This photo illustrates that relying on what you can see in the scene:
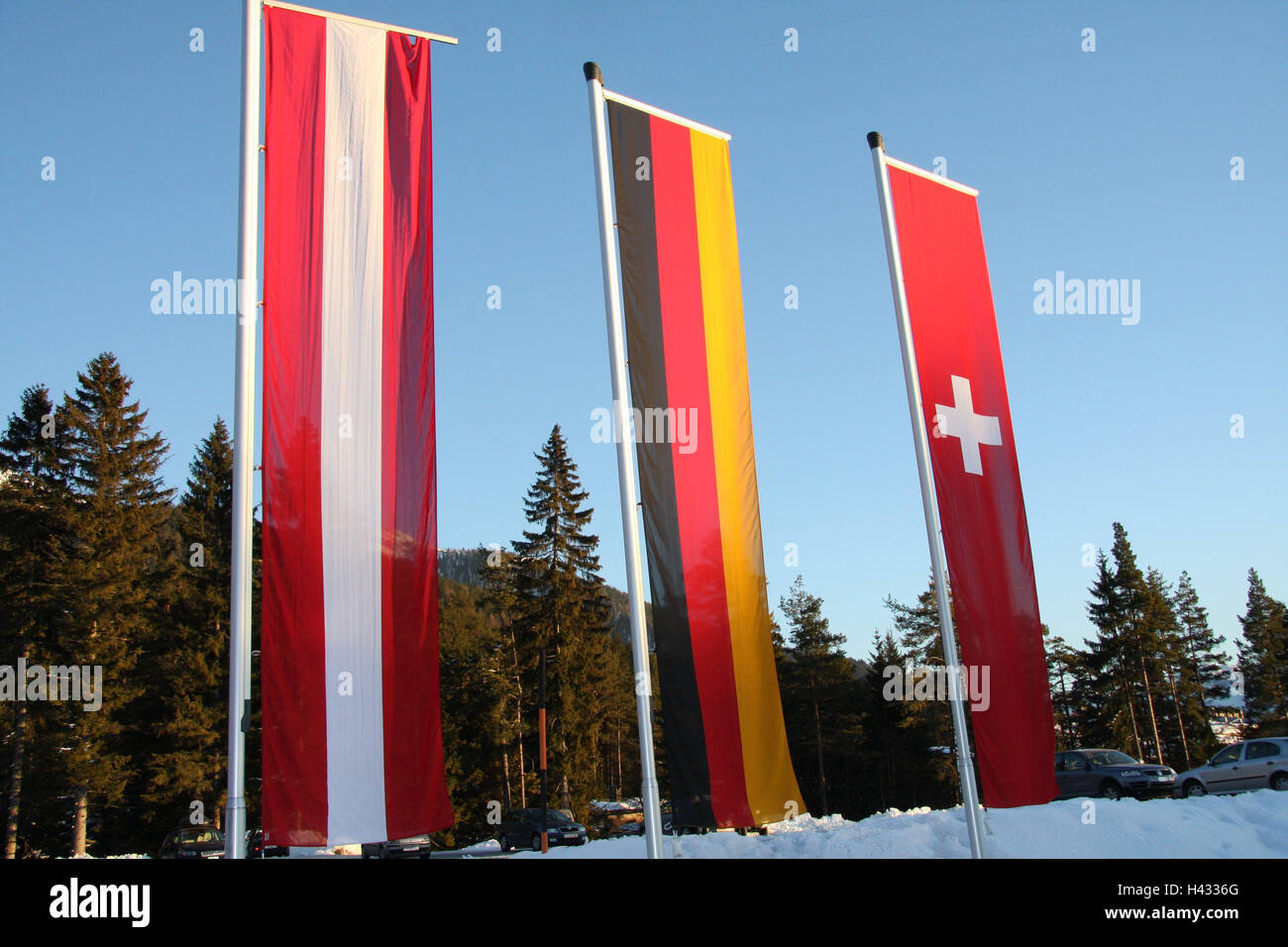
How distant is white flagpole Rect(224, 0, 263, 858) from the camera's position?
792 centimetres

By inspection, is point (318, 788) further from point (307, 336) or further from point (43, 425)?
point (43, 425)

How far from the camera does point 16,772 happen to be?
108 feet

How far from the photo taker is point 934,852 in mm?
13656

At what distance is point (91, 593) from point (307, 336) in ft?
108

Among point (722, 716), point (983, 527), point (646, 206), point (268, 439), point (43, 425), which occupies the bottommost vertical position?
point (722, 716)

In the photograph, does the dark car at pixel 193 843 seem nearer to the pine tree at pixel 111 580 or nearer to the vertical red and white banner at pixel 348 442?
the pine tree at pixel 111 580

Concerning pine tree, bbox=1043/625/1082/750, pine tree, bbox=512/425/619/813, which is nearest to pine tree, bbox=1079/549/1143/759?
pine tree, bbox=1043/625/1082/750

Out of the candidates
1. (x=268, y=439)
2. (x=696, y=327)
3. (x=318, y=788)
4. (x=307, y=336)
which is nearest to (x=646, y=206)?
(x=696, y=327)

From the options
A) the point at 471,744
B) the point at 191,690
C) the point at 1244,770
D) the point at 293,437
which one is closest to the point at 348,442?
the point at 293,437

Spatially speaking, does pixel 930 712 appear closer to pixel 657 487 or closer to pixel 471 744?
pixel 471 744

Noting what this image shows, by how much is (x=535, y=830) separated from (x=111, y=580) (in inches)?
783

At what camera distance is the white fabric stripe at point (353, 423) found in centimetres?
816

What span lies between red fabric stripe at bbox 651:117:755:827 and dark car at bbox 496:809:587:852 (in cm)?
2322

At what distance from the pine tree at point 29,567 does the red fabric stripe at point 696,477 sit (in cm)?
3408
